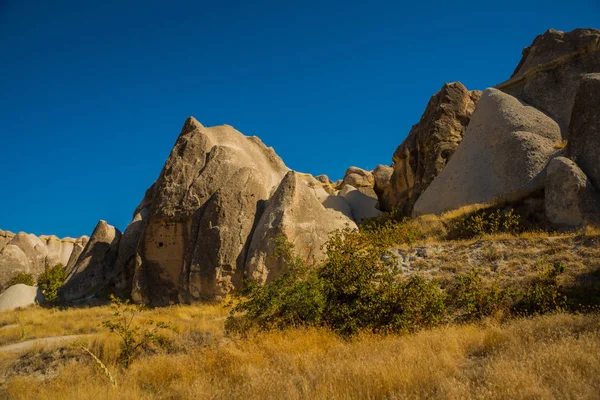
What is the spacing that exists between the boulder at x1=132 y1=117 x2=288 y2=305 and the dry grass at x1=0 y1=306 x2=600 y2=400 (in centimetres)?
880

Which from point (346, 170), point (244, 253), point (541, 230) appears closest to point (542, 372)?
point (541, 230)

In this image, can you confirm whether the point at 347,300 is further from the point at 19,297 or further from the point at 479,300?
the point at 19,297

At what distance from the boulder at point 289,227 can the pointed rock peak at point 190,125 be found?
23.9 ft

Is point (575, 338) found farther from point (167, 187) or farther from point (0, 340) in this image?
point (167, 187)

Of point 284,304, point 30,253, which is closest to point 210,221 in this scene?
point 284,304

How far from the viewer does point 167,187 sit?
20234 mm

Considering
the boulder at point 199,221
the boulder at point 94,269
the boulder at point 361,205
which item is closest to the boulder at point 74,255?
the boulder at point 94,269

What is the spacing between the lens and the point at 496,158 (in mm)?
15203

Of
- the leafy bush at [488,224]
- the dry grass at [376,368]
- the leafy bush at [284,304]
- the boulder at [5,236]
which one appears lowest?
the dry grass at [376,368]

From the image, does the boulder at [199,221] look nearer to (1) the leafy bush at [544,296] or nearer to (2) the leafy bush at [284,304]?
(2) the leafy bush at [284,304]

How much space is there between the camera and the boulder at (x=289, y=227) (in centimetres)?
1573

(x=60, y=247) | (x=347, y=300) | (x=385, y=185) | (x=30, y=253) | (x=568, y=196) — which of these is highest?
(x=60, y=247)

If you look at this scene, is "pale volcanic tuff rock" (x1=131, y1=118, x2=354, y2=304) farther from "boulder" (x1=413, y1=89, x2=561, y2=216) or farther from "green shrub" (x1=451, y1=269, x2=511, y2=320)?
"green shrub" (x1=451, y1=269, x2=511, y2=320)

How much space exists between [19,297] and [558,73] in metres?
26.2
